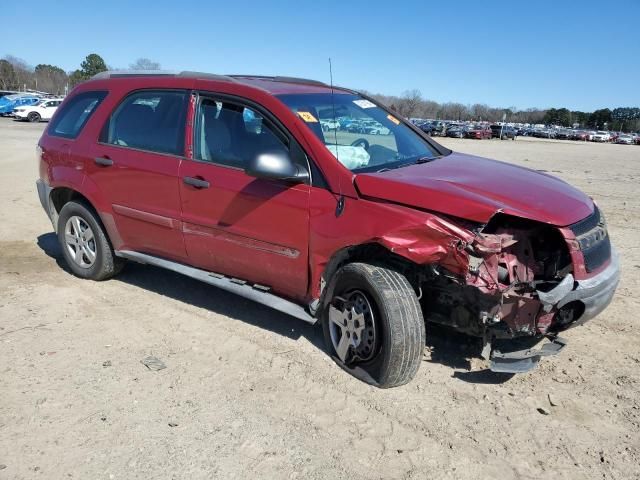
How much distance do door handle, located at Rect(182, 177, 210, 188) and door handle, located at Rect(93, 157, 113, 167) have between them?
99cm

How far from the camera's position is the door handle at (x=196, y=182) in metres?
4.17

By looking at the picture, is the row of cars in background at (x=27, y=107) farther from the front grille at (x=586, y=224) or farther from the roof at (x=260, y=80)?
the front grille at (x=586, y=224)

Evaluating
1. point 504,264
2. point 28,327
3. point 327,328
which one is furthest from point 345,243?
point 28,327

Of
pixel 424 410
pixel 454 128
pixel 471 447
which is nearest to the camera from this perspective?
pixel 471 447

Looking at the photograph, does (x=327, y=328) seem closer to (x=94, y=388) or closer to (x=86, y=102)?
(x=94, y=388)

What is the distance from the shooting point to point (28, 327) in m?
4.44

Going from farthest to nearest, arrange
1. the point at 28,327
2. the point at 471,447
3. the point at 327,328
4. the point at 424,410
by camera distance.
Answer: the point at 28,327 → the point at 327,328 → the point at 424,410 → the point at 471,447

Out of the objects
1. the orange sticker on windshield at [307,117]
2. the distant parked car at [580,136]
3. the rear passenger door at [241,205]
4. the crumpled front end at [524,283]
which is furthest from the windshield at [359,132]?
the distant parked car at [580,136]

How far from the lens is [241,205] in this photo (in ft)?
13.1

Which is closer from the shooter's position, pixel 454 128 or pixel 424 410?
pixel 424 410

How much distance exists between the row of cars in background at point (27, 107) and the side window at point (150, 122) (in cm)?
3004

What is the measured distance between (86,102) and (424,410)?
4145mm

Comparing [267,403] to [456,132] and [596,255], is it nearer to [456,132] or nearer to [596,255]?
[596,255]

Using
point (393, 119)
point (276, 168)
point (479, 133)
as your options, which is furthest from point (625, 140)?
point (276, 168)
